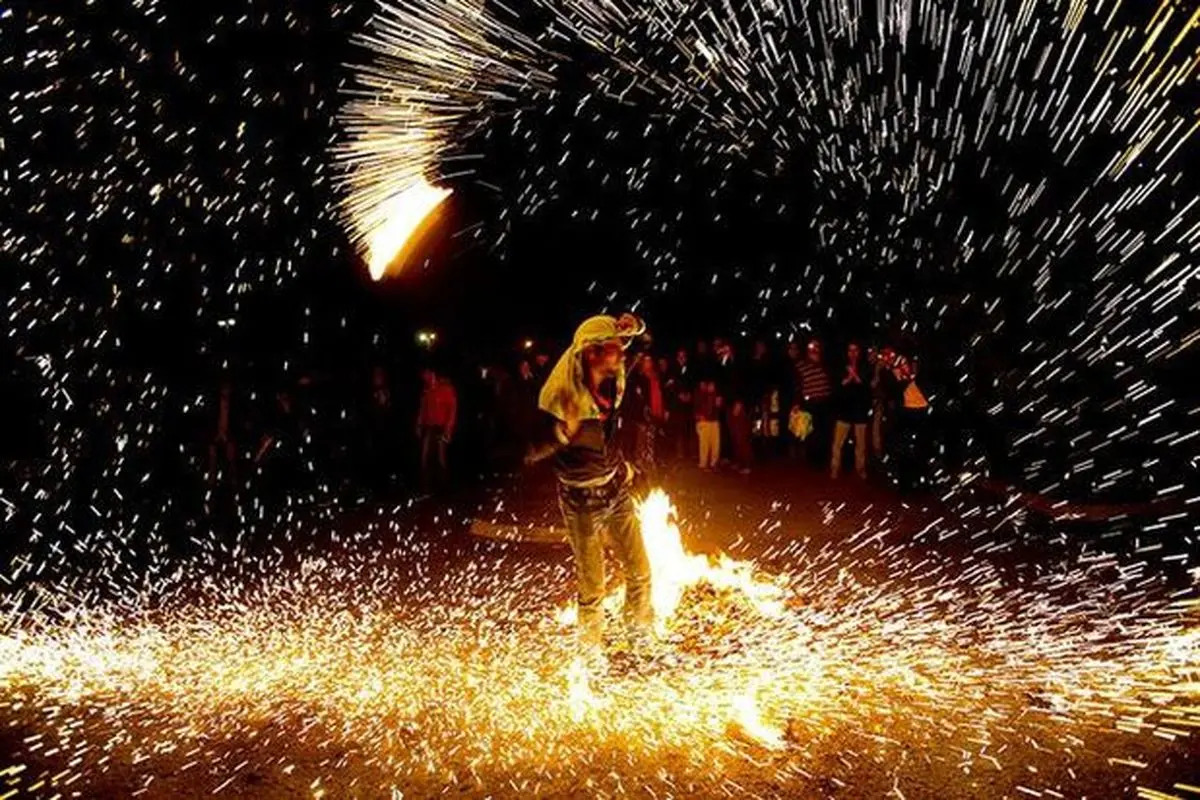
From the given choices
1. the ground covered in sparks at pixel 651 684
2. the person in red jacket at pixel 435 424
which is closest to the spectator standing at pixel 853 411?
the ground covered in sparks at pixel 651 684

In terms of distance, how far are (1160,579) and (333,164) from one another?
14.6 meters

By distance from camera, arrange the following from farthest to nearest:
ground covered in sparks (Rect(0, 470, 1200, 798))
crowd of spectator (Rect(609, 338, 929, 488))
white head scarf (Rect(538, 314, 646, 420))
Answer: crowd of spectator (Rect(609, 338, 929, 488)), white head scarf (Rect(538, 314, 646, 420)), ground covered in sparks (Rect(0, 470, 1200, 798))

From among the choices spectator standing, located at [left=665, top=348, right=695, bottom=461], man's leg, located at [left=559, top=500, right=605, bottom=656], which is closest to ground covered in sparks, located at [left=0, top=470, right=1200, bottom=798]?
man's leg, located at [left=559, top=500, right=605, bottom=656]

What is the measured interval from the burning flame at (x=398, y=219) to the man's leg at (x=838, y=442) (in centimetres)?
695

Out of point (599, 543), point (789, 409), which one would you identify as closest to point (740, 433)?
point (789, 409)

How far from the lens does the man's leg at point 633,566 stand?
5.11m

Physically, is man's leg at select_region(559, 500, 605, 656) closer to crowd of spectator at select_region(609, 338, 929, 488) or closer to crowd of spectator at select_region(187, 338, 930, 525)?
crowd of spectator at select_region(609, 338, 929, 488)

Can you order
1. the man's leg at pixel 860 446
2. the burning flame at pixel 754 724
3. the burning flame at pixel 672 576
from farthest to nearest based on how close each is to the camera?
the man's leg at pixel 860 446
the burning flame at pixel 672 576
the burning flame at pixel 754 724

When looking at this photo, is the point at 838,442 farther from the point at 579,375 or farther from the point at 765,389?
the point at 579,375

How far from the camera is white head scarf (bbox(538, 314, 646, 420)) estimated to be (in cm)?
490

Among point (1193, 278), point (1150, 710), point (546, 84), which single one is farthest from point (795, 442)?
point (1150, 710)

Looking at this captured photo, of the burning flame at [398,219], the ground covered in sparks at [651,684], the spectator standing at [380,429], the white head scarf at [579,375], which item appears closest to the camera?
A: the ground covered in sparks at [651,684]

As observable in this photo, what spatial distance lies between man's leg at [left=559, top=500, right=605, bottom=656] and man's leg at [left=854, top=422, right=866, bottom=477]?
7.52 m

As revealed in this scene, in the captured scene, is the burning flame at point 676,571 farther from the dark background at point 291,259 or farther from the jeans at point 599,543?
the dark background at point 291,259
